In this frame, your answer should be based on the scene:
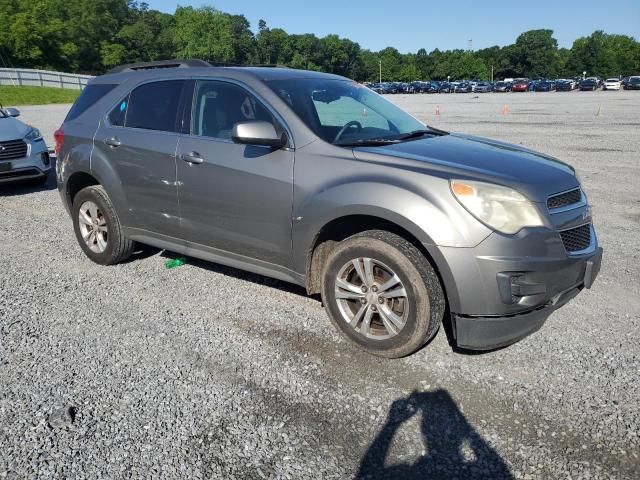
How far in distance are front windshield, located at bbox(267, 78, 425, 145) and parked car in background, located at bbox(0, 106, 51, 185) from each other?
6.26 meters

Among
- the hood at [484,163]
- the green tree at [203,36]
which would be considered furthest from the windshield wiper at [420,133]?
the green tree at [203,36]

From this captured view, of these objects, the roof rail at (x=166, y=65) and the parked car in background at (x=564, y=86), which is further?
the parked car in background at (x=564, y=86)

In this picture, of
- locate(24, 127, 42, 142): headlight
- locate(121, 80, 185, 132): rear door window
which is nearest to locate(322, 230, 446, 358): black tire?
locate(121, 80, 185, 132): rear door window

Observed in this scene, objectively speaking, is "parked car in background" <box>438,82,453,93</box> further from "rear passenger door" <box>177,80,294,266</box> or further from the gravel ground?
"rear passenger door" <box>177,80,294,266</box>

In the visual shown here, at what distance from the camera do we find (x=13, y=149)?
8.73 meters

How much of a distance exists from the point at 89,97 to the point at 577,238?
460 cm

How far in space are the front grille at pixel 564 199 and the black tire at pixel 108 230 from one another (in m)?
3.77

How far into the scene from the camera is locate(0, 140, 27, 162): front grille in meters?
8.60

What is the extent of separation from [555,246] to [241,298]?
8.42 ft

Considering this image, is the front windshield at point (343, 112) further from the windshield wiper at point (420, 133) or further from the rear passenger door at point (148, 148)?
the rear passenger door at point (148, 148)

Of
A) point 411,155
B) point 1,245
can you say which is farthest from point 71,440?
point 1,245

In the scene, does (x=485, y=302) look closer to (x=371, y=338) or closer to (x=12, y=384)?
(x=371, y=338)

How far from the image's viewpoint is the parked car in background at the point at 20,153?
8664 mm

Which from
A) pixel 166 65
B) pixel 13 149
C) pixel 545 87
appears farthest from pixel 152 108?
pixel 545 87
